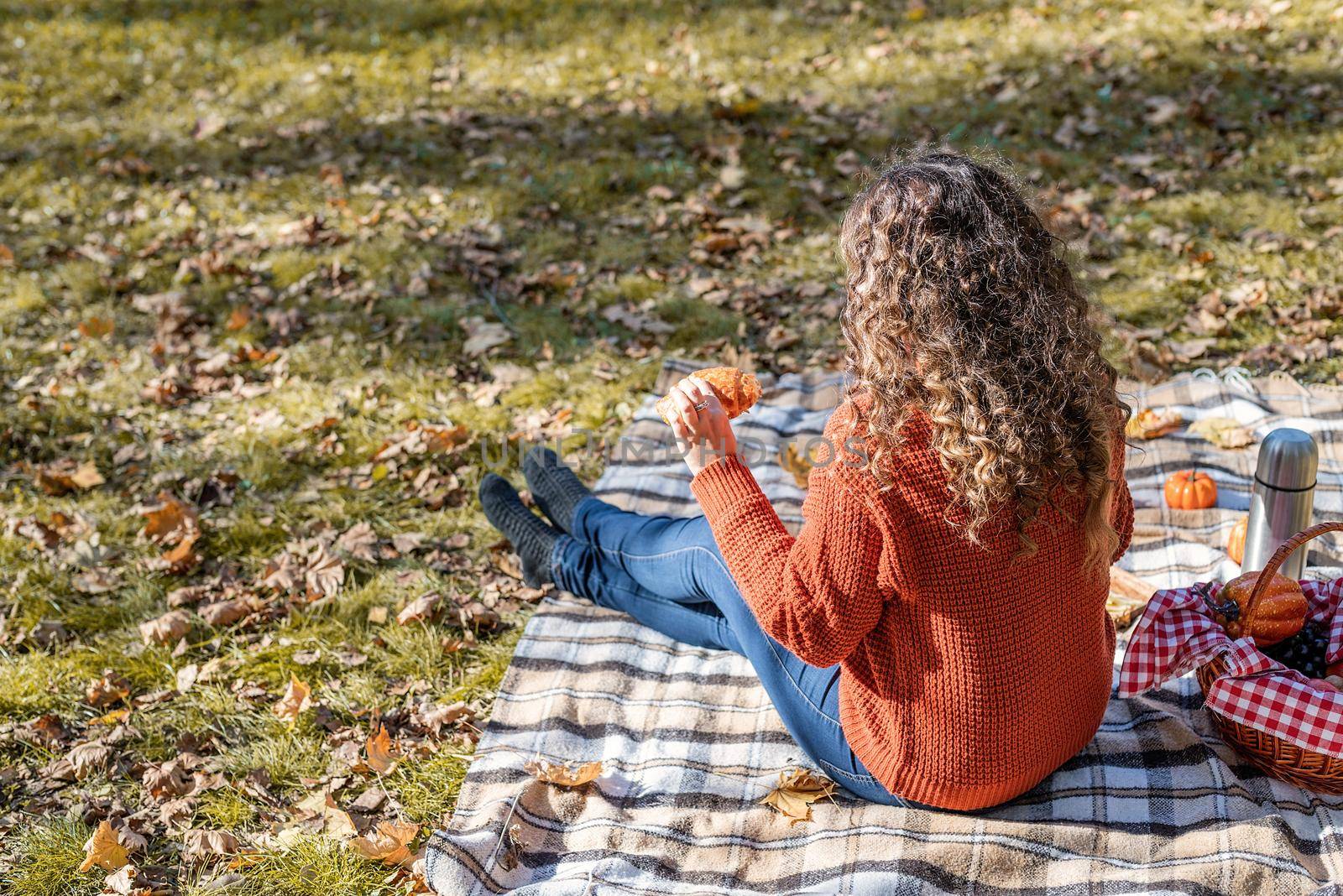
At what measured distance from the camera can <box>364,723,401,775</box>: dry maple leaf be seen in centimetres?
310

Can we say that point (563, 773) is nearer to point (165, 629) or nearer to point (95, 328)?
point (165, 629)

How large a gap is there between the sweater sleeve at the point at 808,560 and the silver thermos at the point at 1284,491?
58.1 inches

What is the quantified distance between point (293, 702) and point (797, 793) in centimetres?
160

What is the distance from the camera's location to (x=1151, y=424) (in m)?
4.00

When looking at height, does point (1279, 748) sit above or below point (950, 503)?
below

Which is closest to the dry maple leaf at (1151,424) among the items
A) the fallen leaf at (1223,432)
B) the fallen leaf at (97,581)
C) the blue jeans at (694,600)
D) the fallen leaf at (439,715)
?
the fallen leaf at (1223,432)

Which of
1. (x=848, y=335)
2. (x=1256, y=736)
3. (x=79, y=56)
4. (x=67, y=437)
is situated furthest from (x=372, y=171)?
(x=1256, y=736)

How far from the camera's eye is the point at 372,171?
7.03 m

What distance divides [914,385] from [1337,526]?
1226 mm

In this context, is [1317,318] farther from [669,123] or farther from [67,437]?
[67,437]

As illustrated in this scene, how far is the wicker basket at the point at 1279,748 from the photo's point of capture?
247 cm

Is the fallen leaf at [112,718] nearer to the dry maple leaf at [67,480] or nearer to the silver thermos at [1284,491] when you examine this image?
the dry maple leaf at [67,480]

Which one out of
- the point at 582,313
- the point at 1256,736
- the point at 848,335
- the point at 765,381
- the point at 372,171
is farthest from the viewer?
the point at 372,171

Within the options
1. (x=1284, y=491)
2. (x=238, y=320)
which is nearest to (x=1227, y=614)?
(x=1284, y=491)
